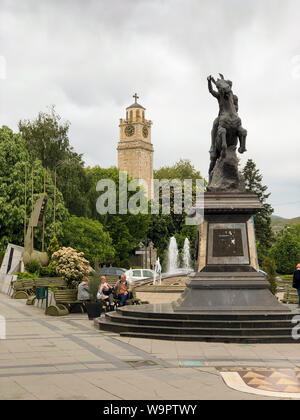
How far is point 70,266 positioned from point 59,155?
2476cm

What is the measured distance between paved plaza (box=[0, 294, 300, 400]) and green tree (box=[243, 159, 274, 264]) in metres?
49.0

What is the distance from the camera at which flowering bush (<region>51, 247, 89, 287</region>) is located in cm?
2153

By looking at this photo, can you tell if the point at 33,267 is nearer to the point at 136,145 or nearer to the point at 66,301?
the point at 66,301

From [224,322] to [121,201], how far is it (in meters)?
46.4

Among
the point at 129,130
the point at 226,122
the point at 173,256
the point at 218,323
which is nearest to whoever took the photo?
the point at 218,323

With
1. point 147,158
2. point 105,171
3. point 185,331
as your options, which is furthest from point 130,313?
point 147,158

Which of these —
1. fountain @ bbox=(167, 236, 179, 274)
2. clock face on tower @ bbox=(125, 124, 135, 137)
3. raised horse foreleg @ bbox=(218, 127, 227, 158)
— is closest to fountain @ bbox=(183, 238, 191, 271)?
fountain @ bbox=(167, 236, 179, 274)

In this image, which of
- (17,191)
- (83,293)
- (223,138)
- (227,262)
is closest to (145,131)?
(17,191)

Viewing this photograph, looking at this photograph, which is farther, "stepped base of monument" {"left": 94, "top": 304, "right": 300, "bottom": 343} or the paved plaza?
"stepped base of monument" {"left": 94, "top": 304, "right": 300, "bottom": 343}

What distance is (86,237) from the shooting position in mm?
42875

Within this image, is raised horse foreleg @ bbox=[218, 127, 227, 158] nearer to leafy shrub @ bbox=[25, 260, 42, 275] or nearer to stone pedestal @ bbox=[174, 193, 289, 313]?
stone pedestal @ bbox=[174, 193, 289, 313]

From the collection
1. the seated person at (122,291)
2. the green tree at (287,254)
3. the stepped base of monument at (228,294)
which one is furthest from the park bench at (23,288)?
the green tree at (287,254)

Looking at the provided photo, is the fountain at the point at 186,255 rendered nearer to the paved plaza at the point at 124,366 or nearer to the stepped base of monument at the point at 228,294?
the stepped base of monument at the point at 228,294
